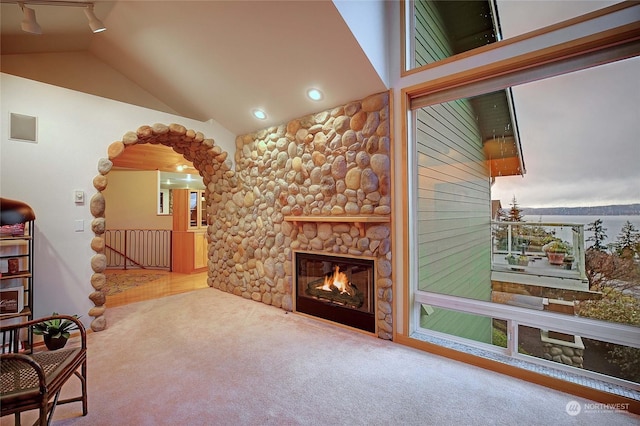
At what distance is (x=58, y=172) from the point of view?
3.23 m

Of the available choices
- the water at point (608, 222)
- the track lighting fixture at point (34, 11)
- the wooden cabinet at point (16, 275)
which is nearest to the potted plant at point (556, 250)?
the water at point (608, 222)

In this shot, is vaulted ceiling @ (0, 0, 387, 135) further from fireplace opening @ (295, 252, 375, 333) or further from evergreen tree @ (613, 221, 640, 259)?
evergreen tree @ (613, 221, 640, 259)

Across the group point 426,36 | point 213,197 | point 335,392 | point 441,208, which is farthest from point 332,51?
point 213,197

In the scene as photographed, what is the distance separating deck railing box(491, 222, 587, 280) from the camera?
92.8 inches

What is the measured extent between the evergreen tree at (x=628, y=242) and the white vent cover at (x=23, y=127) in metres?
5.32

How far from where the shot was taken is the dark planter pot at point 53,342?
282 centimetres

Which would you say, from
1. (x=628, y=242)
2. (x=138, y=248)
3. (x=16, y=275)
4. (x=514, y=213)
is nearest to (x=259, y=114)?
(x=16, y=275)

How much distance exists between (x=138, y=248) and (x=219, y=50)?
21.1ft

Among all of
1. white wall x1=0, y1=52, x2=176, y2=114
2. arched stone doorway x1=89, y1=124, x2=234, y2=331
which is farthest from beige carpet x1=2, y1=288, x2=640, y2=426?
white wall x1=0, y1=52, x2=176, y2=114

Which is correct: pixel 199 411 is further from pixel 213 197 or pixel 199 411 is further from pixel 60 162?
pixel 213 197

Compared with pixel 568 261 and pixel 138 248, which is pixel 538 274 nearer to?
pixel 568 261

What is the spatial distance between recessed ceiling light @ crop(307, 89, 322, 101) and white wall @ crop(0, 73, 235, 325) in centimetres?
237

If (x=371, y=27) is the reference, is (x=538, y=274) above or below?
below

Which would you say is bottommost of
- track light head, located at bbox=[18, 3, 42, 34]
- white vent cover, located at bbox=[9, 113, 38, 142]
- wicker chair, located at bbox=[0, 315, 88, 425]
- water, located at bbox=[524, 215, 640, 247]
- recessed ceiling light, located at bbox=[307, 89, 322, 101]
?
wicker chair, located at bbox=[0, 315, 88, 425]
